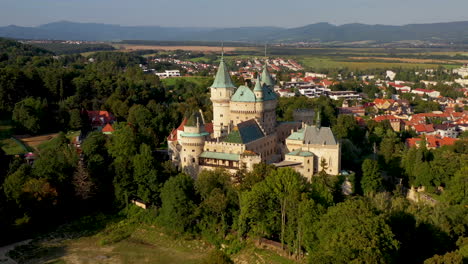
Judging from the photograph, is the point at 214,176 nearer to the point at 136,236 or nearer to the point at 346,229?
the point at 136,236

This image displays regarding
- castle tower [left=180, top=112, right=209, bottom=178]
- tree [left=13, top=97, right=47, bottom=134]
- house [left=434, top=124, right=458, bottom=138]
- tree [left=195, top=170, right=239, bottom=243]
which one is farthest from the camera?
house [left=434, top=124, right=458, bottom=138]

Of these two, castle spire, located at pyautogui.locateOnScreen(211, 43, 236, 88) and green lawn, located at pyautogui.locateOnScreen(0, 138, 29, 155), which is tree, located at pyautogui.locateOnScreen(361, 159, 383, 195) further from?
green lawn, located at pyautogui.locateOnScreen(0, 138, 29, 155)

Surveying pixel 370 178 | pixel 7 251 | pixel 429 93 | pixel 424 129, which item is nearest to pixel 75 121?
pixel 7 251

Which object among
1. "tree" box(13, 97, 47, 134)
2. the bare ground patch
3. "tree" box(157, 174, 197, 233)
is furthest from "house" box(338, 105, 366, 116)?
"tree" box(157, 174, 197, 233)

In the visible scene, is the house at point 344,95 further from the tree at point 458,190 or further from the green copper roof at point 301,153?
the green copper roof at point 301,153

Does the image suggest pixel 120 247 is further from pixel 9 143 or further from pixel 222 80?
pixel 9 143

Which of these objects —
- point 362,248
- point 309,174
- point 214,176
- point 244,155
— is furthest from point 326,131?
point 362,248
